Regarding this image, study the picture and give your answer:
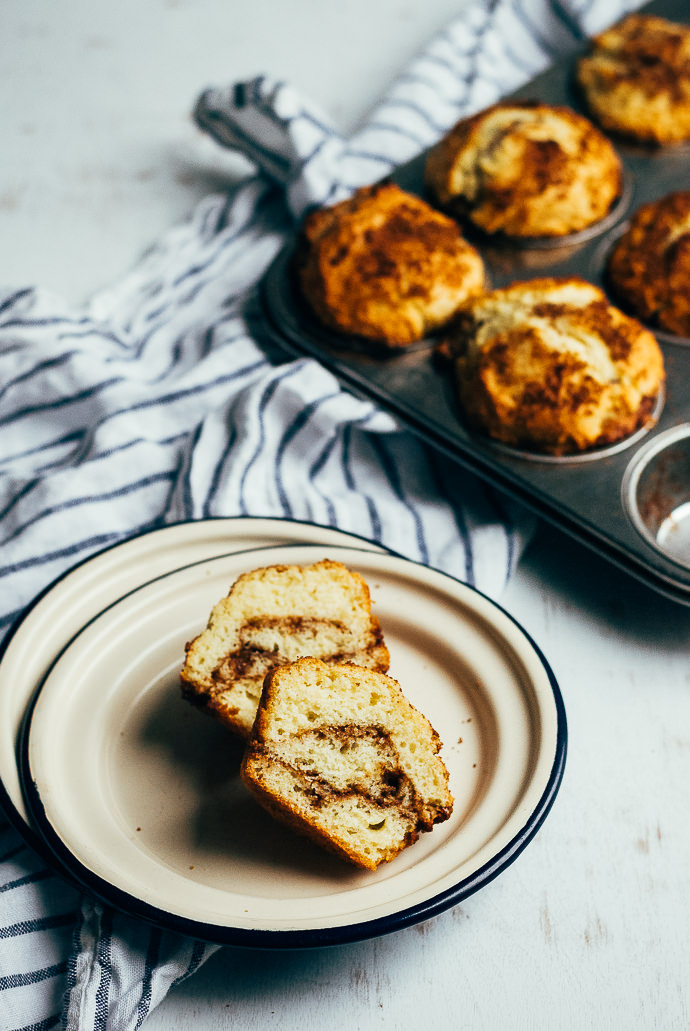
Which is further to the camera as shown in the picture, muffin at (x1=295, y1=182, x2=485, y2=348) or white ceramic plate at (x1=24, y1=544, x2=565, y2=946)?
muffin at (x1=295, y1=182, x2=485, y2=348)

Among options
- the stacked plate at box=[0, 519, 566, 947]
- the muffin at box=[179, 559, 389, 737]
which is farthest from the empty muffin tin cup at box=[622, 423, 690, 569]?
the muffin at box=[179, 559, 389, 737]

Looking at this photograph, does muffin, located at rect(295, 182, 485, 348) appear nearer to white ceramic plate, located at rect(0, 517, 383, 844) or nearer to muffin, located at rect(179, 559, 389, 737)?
white ceramic plate, located at rect(0, 517, 383, 844)

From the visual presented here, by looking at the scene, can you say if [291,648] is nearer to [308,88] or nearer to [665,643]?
[665,643]

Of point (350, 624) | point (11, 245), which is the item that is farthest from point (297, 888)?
point (11, 245)

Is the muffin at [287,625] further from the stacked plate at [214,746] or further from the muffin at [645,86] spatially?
the muffin at [645,86]

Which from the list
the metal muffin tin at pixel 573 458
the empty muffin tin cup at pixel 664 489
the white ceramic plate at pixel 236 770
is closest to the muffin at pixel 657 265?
the metal muffin tin at pixel 573 458

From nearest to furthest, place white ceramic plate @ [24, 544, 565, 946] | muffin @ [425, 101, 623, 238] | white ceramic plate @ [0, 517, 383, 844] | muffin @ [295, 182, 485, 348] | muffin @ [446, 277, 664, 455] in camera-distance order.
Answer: white ceramic plate @ [24, 544, 565, 946] → white ceramic plate @ [0, 517, 383, 844] → muffin @ [446, 277, 664, 455] → muffin @ [295, 182, 485, 348] → muffin @ [425, 101, 623, 238]
